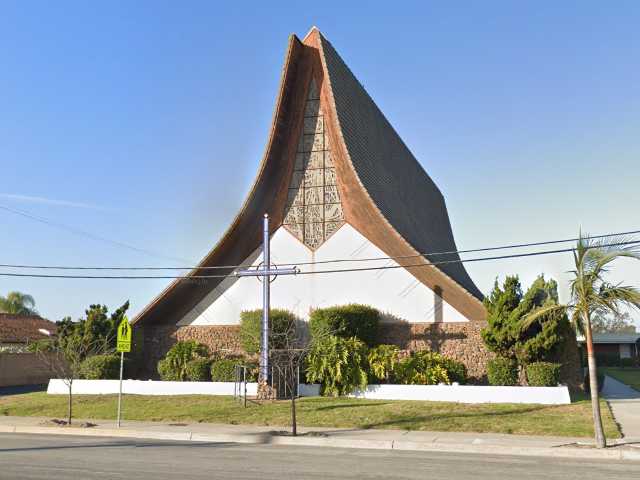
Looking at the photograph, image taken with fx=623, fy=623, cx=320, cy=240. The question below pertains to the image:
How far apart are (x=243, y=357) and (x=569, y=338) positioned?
13.8 metres

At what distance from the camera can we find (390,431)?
15766 millimetres

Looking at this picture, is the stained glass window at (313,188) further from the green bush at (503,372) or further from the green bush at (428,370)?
the green bush at (503,372)

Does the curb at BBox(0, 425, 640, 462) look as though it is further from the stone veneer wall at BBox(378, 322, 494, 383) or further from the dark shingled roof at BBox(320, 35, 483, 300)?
the dark shingled roof at BBox(320, 35, 483, 300)

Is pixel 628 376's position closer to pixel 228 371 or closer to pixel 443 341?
pixel 443 341

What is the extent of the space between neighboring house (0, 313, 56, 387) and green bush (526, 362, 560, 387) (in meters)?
22.5

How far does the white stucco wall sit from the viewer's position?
2702 centimetres

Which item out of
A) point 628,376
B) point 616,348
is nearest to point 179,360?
point 628,376

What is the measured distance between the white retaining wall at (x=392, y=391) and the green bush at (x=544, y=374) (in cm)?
156

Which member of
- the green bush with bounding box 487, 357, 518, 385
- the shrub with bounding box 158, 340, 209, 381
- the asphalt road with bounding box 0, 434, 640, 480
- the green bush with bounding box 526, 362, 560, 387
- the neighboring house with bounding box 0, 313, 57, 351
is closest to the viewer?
the asphalt road with bounding box 0, 434, 640, 480

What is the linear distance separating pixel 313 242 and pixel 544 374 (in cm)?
1175

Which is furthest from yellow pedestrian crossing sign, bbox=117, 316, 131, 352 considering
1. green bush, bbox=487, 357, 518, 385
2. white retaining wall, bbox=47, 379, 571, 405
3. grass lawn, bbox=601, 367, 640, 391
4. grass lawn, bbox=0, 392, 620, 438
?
grass lawn, bbox=601, 367, 640, 391

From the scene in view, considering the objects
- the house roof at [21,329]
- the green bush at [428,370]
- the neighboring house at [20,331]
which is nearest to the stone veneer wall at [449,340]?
the green bush at [428,370]

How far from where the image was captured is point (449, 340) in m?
26.1

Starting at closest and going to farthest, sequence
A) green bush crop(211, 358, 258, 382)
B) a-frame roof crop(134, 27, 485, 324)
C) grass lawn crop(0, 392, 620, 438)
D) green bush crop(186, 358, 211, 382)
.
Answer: grass lawn crop(0, 392, 620, 438) → green bush crop(211, 358, 258, 382) → green bush crop(186, 358, 211, 382) → a-frame roof crop(134, 27, 485, 324)
